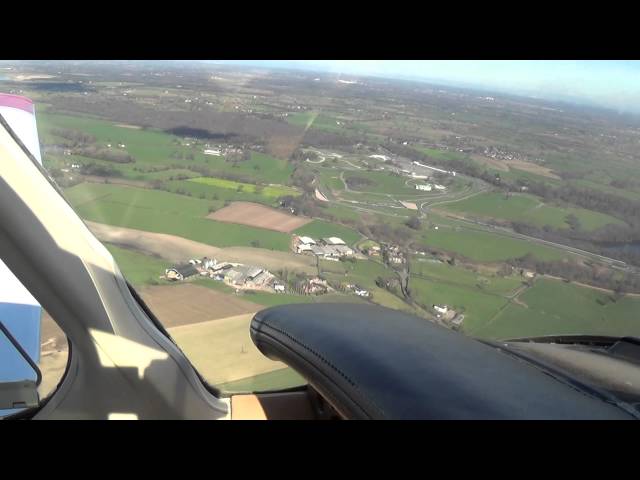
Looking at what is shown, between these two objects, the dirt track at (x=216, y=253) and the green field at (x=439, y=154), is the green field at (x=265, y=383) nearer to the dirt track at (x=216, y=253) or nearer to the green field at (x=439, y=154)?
the dirt track at (x=216, y=253)

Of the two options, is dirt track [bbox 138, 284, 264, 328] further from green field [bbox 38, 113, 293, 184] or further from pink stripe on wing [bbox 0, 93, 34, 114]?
pink stripe on wing [bbox 0, 93, 34, 114]

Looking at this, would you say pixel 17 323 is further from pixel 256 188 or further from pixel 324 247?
pixel 256 188

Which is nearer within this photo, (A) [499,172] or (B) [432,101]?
(B) [432,101]

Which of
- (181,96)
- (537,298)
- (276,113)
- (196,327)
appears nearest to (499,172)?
(537,298)

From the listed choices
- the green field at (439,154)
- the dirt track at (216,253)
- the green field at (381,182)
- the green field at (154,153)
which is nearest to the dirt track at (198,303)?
the dirt track at (216,253)

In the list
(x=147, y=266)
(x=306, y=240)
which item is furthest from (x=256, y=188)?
(x=147, y=266)

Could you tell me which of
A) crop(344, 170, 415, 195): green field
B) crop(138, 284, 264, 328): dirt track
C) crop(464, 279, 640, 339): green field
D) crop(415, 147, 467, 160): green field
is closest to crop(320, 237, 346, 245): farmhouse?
crop(344, 170, 415, 195): green field

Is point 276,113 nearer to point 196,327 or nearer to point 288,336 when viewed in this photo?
point 196,327
